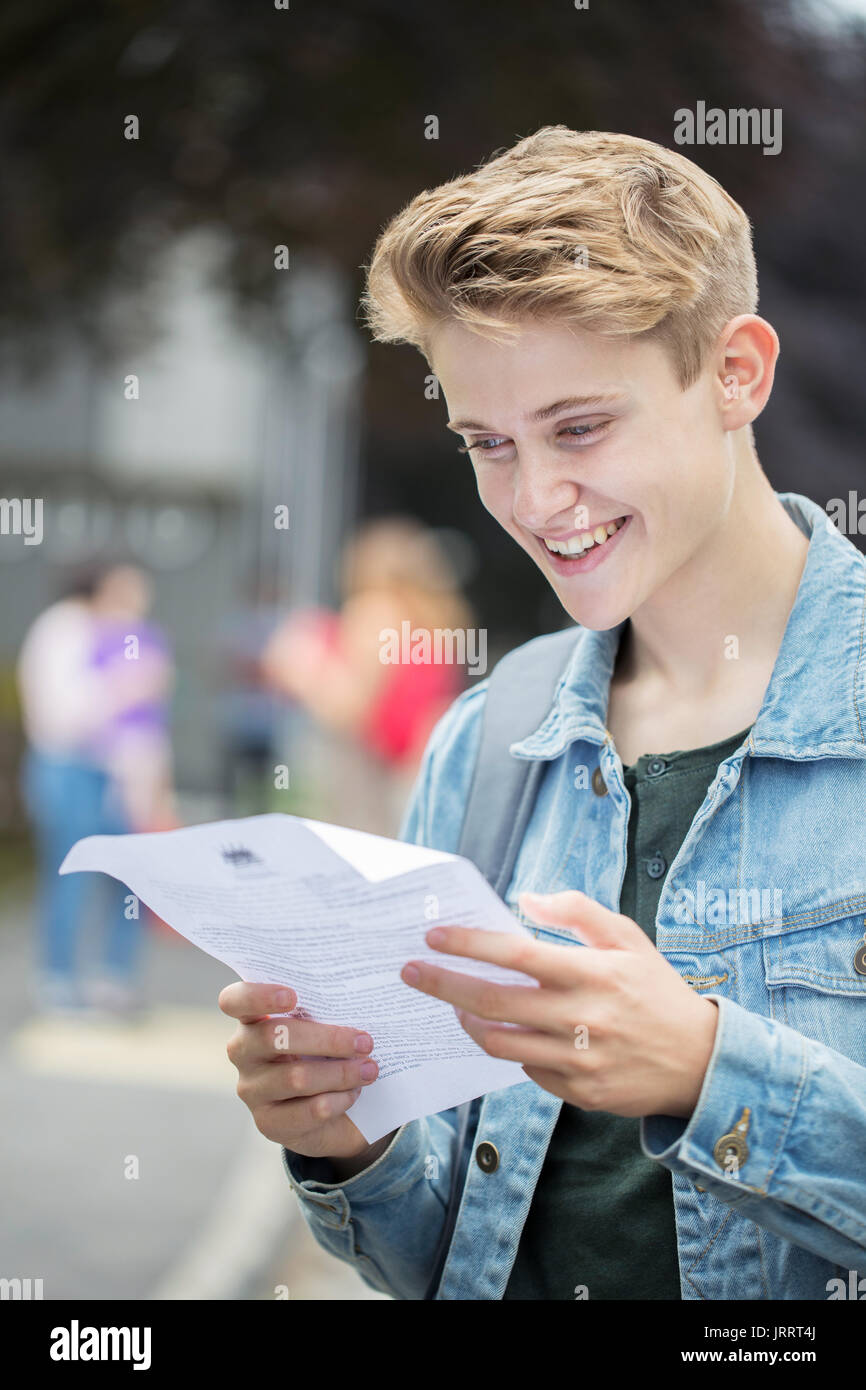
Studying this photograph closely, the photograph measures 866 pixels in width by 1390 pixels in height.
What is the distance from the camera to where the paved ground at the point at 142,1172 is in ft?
14.4

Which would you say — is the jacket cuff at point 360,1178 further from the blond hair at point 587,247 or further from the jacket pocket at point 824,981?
the blond hair at point 587,247

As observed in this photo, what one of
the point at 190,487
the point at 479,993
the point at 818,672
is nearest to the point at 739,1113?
the point at 479,993

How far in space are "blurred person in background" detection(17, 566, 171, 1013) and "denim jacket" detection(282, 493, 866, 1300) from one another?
17.9 ft

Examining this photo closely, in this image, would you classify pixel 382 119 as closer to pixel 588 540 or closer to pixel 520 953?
pixel 588 540

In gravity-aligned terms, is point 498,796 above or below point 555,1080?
above

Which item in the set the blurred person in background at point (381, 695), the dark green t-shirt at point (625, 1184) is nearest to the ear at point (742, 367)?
the dark green t-shirt at point (625, 1184)

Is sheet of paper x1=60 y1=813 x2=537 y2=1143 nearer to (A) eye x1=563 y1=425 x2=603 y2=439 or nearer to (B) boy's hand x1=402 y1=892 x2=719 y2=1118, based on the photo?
(B) boy's hand x1=402 y1=892 x2=719 y2=1118

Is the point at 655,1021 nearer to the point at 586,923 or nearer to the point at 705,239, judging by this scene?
the point at 586,923

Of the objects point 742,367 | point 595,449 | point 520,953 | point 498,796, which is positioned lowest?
point 520,953

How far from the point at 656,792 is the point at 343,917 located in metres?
0.53

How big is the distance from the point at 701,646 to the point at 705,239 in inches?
19.8

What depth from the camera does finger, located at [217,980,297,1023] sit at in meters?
1.61

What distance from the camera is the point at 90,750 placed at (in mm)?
7371

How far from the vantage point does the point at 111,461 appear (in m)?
15.9
